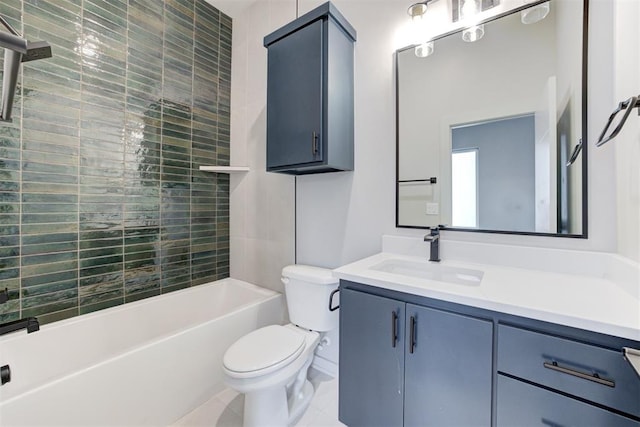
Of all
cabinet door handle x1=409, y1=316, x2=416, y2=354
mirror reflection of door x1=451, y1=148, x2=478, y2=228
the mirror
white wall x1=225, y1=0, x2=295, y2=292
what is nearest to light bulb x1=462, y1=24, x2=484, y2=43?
the mirror

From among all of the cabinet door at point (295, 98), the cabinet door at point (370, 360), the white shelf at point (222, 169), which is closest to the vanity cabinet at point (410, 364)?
the cabinet door at point (370, 360)

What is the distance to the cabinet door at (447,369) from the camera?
89cm

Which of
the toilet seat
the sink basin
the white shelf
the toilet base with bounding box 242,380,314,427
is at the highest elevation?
the white shelf

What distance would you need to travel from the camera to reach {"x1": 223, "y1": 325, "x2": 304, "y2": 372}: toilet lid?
3.93 ft

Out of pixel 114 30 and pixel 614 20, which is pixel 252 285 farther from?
pixel 614 20

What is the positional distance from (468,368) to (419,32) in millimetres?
1675

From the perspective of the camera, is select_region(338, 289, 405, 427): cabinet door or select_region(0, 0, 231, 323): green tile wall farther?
select_region(0, 0, 231, 323): green tile wall

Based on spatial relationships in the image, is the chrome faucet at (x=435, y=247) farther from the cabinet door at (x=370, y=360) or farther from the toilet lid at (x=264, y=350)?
the toilet lid at (x=264, y=350)

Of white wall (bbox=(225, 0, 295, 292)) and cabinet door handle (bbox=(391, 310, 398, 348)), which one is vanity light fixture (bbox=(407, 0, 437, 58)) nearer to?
white wall (bbox=(225, 0, 295, 292))

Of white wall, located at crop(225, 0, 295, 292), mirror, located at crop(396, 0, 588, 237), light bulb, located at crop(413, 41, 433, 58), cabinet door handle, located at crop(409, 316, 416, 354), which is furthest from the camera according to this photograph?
white wall, located at crop(225, 0, 295, 292)

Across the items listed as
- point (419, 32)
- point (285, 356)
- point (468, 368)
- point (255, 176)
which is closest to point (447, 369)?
point (468, 368)

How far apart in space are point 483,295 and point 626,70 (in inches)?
37.8

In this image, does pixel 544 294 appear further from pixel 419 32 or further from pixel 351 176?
pixel 419 32

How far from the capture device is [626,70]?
37.2 inches
